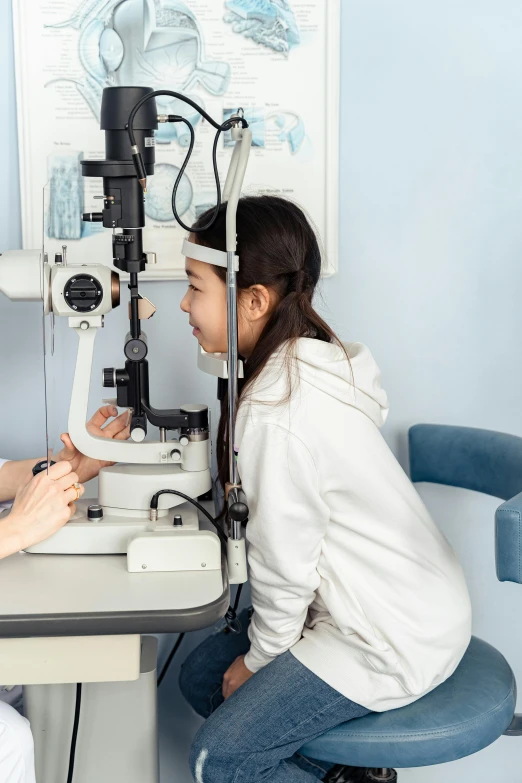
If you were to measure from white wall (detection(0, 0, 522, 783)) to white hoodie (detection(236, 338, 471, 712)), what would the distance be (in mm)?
485

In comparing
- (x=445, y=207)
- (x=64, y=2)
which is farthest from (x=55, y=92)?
(x=445, y=207)

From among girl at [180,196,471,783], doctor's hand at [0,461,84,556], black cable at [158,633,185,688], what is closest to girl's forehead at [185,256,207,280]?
girl at [180,196,471,783]

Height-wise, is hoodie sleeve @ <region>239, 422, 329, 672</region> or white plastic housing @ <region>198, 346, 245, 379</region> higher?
white plastic housing @ <region>198, 346, 245, 379</region>

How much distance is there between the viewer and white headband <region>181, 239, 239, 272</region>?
4.07 ft

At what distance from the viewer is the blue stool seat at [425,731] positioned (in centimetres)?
123

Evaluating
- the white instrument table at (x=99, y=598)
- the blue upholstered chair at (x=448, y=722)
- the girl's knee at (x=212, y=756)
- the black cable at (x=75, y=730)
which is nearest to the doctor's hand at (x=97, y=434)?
the white instrument table at (x=99, y=598)

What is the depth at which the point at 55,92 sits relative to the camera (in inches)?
64.1

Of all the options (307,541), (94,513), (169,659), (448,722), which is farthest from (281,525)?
(169,659)

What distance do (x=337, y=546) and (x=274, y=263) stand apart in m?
0.45

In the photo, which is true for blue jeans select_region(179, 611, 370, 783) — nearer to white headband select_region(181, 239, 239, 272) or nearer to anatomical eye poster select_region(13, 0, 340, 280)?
white headband select_region(181, 239, 239, 272)

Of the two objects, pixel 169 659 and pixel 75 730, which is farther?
pixel 169 659

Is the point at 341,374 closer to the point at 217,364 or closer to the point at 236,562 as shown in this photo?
the point at 217,364

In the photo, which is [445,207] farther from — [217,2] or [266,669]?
[266,669]

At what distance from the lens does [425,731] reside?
1234 millimetres
